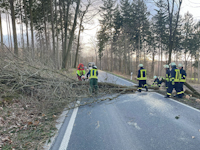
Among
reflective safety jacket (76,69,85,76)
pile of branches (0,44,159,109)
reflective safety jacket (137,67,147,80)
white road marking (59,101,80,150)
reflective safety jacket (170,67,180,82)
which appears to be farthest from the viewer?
reflective safety jacket (76,69,85,76)

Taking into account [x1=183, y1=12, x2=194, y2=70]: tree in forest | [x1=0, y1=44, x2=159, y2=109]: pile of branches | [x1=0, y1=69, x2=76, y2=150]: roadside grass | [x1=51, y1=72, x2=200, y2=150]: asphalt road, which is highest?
[x1=183, y1=12, x2=194, y2=70]: tree in forest

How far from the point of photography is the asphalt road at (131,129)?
10.5 ft

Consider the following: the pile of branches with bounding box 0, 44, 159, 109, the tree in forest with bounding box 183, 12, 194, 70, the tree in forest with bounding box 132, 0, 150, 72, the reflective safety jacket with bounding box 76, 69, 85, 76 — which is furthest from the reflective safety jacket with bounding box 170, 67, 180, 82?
the tree in forest with bounding box 183, 12, 194, 70

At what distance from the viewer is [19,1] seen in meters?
19.8

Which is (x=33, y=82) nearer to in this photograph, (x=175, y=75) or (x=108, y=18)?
(x=175, y=75)

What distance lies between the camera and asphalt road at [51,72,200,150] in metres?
3.21

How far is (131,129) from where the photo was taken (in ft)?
13.1

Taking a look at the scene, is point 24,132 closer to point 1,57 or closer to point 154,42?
point 1,57

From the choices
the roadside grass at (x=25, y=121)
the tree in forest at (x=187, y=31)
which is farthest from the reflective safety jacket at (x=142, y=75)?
the tree in forest at (x=187, y=31)

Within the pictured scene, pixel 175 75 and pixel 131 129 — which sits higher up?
pixel 175 75

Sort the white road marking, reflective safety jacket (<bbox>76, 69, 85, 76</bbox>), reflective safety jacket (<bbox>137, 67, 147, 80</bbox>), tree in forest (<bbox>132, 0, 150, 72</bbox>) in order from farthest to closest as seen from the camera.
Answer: tree in forest (<bbox>132, 0, 150, 72</bbox>) < reflective safety jacket (<bbox>76, 69, 85, 76</bbox>) < reflective safety jacket (<bbox>137, 67, 147, 80</bbox>) < the white road marking

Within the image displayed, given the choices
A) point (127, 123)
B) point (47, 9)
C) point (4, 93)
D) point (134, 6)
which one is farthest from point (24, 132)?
point (134, 6)

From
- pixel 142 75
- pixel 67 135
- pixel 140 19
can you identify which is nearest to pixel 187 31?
pixel 140 19

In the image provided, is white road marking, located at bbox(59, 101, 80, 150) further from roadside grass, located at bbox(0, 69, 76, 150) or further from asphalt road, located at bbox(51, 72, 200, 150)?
roadside grass, located at bbox(0, 69, 76, 150)
